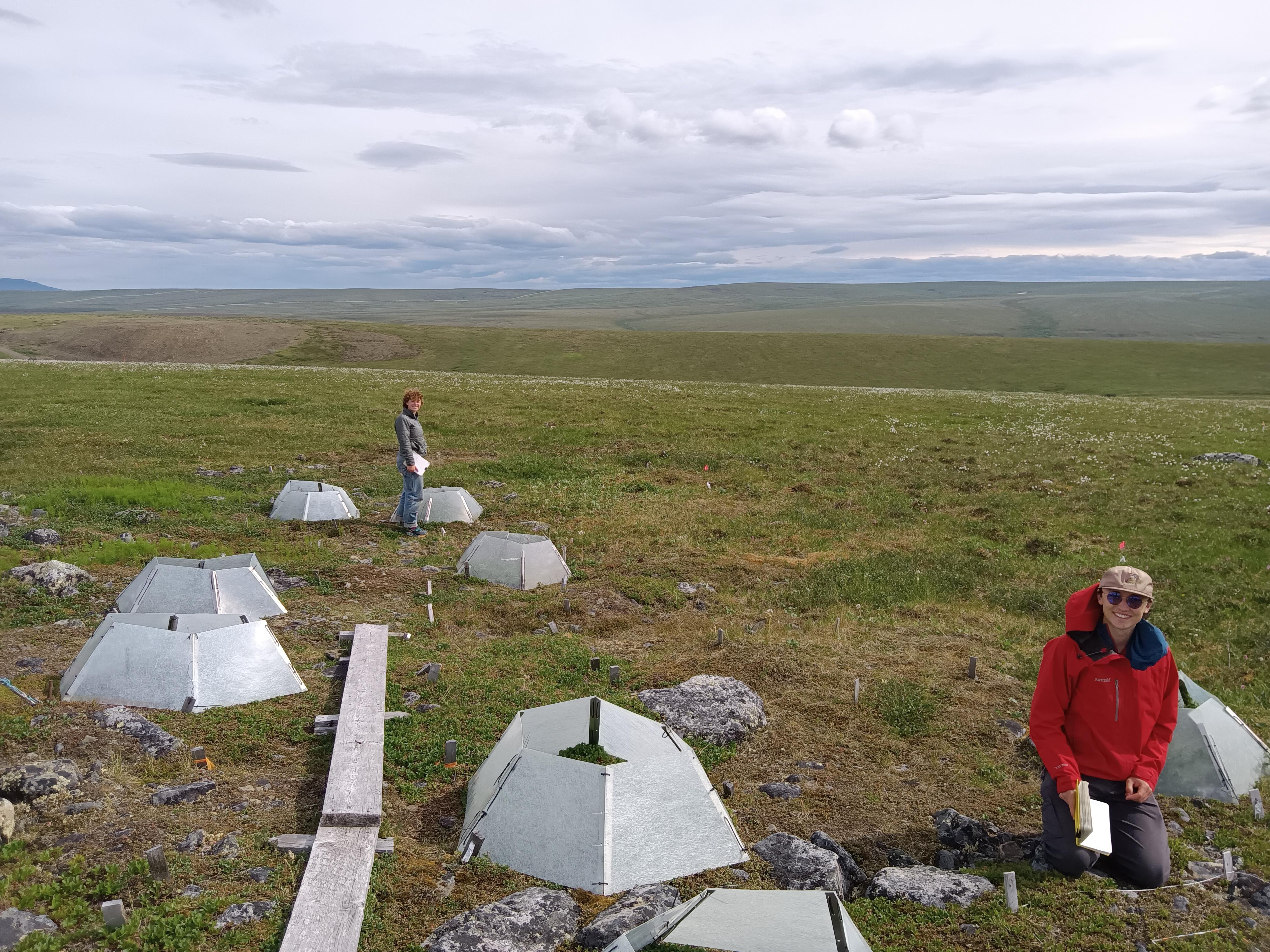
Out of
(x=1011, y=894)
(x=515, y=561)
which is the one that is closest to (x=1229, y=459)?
(x=515, y=561)

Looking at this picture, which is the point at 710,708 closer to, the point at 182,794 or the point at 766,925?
the point at 766,925

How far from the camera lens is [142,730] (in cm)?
817

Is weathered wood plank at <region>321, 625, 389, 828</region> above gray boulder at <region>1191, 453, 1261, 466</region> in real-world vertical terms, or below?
below

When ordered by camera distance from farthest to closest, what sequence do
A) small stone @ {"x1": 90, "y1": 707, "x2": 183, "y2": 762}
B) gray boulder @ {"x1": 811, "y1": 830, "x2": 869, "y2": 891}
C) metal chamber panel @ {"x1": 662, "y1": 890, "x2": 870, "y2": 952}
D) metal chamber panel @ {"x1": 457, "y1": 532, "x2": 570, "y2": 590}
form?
metal chamber panel @ {"x1": 457, "y1": 532, "x2": 570, "y2": 590}
small stone @ {"x1": 90, "y1": 707, "x2": 183, "y2": 762}
gray boulder @ {"x1": 811, "y1": 830, "x2": 869, "y2": 891}
metal chamber panel @ {"x1": 662, "y1": 890, "x2": 870, "y2": 952}

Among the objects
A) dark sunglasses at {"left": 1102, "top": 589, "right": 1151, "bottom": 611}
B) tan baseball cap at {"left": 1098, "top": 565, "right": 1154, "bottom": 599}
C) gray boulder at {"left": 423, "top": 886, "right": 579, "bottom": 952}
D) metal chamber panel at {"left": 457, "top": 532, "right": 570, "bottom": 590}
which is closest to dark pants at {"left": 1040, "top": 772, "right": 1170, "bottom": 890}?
dark sunglasses at {"left": 1102, "top": 589, "right": 1151, "bottom": 611}

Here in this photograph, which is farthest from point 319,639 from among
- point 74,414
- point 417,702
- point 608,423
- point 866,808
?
point 74,414

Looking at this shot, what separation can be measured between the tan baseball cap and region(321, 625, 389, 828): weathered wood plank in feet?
19.5

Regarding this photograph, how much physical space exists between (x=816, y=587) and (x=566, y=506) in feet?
22.5

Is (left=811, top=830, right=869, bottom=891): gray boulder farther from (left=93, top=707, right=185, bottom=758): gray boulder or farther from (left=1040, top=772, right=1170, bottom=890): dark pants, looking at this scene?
(left=93, top=707, right=185, bottom=758): gray boulder

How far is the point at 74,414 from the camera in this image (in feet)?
94.8

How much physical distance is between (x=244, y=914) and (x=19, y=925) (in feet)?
4.55

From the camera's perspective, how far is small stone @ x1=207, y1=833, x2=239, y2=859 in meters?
6.51

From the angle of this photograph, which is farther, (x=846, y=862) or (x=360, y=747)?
(x=360, y=747)

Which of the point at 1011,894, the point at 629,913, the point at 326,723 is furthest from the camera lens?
the point at 326,723
